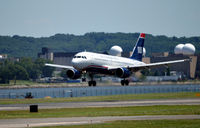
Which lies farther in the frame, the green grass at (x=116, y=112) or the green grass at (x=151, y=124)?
the green grass at (x=116, y=112)

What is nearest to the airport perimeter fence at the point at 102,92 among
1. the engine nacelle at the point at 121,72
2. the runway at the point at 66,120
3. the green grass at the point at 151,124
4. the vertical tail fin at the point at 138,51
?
the vertical tail fin at the point at 138,51

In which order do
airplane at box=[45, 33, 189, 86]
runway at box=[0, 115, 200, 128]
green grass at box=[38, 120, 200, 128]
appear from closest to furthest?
green grass at box=[38, 120, 200, 128]
runway at box=[0, 115, 200, 128]
airplane at box=[45, 33, 189, 86]

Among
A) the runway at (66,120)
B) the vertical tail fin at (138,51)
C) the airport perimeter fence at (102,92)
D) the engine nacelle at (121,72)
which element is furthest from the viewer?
the airport perimeter fence at (102,92)

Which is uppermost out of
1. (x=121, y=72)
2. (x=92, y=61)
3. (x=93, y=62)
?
(x=92, y=61)

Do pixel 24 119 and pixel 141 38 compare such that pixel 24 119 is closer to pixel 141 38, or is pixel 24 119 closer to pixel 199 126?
pixel 199 126

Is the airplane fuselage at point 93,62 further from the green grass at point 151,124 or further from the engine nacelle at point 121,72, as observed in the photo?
the green grass at point 151,124

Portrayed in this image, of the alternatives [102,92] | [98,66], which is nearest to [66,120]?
[98,66]

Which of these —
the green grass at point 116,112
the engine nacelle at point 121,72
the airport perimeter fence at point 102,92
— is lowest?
the green grass at point 116,112

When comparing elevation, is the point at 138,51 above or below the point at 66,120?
above

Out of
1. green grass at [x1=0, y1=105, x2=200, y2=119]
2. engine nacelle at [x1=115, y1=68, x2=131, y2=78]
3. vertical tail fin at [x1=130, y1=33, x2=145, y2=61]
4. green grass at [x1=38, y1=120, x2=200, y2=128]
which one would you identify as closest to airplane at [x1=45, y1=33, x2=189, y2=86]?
engine nacelle at [x1=115, y1=68, x2=131, y2=78]

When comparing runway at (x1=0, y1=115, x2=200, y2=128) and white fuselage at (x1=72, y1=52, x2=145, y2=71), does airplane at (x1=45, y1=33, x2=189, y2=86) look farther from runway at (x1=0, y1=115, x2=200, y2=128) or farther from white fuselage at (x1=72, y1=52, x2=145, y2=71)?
runway at (x1=0, y1=115, x2=200, y2=128)

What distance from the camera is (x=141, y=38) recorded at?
11181cm

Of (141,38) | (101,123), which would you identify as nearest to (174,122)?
(101,123)

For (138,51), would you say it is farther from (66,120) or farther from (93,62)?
(66,120)
